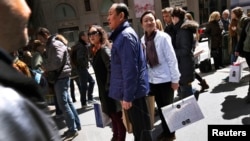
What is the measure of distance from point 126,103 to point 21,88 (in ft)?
7.43

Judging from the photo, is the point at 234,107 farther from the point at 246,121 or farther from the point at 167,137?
the point at 167,137

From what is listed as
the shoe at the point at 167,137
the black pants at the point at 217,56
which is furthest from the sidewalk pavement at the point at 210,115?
the black pants at the point at 217,56

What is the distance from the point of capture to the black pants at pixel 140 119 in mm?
3197

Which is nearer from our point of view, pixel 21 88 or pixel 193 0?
pixel 21 88

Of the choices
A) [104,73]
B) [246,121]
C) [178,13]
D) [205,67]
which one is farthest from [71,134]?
[205,67]

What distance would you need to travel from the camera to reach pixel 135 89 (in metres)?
3.05

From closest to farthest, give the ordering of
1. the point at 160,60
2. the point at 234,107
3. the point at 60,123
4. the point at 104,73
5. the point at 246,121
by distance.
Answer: the point at 160,60, the point at 104,73, the point at 246,121, the point at 234,107, the point at 60,123

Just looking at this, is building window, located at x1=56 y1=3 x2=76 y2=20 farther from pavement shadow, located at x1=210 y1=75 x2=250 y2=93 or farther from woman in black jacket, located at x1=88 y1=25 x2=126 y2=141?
woman in black jacket, located at x1=88 y1=25 x2=126 y2=141

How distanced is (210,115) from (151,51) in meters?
1.79

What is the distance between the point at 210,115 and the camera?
4895 millimetres

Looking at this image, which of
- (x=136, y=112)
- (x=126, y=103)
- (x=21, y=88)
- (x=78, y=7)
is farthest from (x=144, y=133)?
(x=78, y=7)

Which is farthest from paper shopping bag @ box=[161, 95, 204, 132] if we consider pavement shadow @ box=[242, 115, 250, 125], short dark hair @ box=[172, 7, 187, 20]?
short dark hair @ box=[172, 7, 187, 20]

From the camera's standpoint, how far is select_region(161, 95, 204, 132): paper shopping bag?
351cm

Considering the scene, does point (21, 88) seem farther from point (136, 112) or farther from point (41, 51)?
point (41, 51)
